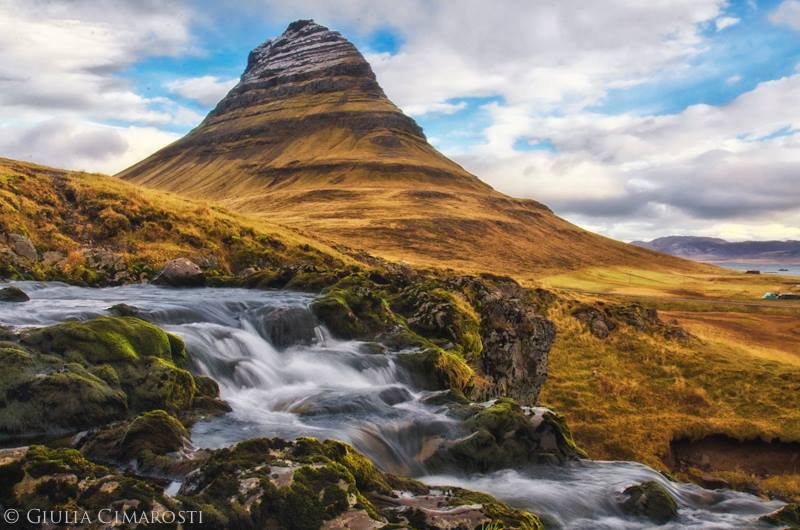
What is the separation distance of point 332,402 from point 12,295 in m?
12.1

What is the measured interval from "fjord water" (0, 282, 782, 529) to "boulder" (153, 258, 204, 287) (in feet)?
13.4

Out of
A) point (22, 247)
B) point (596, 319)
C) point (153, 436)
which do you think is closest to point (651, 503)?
point (153, 436)

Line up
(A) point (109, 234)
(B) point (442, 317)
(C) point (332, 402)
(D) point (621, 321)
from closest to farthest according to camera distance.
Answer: (C) point (332, 402)
(B) point (442, 317)
(A) point (109, 234)
(D) point (621, 321)

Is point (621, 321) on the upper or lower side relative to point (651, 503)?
upper

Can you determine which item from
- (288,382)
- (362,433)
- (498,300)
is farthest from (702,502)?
(498,300)

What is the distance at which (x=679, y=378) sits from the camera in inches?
1211

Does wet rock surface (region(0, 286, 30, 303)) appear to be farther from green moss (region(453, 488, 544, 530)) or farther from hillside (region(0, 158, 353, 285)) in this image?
green moss (region(453, 488, 544, 530))

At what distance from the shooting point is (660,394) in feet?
93.6

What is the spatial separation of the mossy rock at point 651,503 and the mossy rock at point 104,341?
10.7m

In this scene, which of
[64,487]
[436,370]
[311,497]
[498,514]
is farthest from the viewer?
[436,370]

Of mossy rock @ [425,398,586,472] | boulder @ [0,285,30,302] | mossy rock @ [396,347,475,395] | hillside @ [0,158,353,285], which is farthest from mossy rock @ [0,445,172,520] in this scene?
hillside @ [0,158,353,285]

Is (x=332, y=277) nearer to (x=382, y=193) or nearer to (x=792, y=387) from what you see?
(x=792, y=387)

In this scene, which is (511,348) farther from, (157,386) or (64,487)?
(64,487)

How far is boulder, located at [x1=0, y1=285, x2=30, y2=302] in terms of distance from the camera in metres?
18.5
